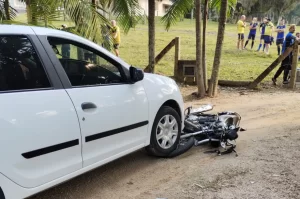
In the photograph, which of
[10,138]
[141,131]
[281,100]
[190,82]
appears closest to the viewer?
[10,138]

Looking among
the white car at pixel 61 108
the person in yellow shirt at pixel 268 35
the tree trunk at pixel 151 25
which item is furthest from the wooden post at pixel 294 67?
the person in yellow shirt at pixel 268 35

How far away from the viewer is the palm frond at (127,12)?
9.03 meters

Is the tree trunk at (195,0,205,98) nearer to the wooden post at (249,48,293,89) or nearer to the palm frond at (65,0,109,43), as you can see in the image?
the wooden post at (249,48,293,89)

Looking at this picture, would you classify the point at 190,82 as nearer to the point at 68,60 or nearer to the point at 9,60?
the point at 68,60

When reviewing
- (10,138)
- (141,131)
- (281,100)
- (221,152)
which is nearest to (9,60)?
(10,138)

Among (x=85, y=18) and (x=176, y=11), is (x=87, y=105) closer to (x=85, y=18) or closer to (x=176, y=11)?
(x=85, y=18)

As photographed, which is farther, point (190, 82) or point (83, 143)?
point (190, 82)

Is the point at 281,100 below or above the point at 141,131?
below

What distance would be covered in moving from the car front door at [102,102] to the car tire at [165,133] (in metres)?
0.28

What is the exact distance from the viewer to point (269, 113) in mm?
7734

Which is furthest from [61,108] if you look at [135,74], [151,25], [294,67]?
[294,67]

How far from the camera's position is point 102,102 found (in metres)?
3.71

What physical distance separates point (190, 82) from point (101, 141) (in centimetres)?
762

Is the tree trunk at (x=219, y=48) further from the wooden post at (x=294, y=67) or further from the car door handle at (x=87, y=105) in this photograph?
the car door handle at (x=87, y=105)
